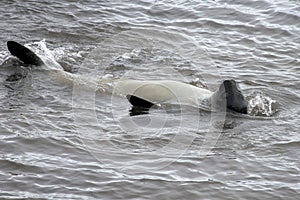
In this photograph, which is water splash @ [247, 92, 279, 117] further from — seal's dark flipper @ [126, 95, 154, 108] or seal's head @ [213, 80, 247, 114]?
seal's dark flipper @ [126, 95, 154, 108]

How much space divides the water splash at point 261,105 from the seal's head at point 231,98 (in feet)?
0.93

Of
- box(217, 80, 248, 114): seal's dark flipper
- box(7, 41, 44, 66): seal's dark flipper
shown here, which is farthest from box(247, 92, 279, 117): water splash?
box(7, 41, 44, 66): seal's dark flipper

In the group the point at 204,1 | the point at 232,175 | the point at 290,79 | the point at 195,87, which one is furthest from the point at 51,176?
the point at 204,1

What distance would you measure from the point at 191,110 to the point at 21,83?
96.5 inches

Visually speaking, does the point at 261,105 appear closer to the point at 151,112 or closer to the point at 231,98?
the point at 231,98

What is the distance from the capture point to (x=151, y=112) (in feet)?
27.2

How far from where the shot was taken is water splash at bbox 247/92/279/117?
8484 millimetres

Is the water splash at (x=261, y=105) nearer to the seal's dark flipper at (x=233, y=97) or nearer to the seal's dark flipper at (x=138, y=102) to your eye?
the seal's dark flipper at (x=233, y=97)

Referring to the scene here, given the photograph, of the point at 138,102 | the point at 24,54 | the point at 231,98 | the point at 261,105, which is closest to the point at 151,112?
the point at 138,102

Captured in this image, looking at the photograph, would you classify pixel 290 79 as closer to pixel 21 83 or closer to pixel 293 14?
pixel 293 14

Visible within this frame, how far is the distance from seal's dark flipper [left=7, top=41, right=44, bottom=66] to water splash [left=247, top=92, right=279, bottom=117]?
10.2 feet

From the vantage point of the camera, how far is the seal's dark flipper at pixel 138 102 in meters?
8.12

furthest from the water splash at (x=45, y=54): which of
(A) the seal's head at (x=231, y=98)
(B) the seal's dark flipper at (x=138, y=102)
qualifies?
(A) the seal's head at (x=231, y=98)

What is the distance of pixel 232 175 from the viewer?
6844mm
